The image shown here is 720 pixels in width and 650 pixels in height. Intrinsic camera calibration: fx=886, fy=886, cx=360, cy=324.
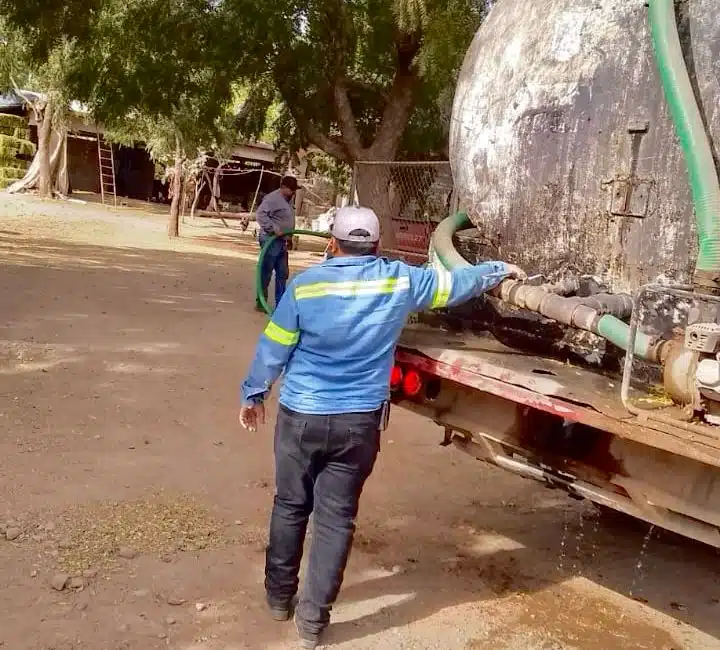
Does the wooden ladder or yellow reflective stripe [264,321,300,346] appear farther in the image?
the wooden ladder

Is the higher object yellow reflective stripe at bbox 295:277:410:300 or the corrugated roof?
the corrugated roof

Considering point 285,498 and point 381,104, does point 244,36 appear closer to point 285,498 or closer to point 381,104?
point 381,104

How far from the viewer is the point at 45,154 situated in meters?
26.9

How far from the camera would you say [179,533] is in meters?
3.92

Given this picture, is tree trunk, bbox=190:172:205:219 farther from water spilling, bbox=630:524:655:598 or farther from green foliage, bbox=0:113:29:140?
water spilling, bbox=630:524:655:598

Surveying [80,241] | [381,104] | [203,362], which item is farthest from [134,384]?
[80,241]

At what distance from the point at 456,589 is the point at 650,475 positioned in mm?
1151

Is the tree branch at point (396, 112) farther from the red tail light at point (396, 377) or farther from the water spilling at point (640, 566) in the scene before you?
the red tail light at point (396, 377)

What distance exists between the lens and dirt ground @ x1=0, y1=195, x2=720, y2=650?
10.8 ft

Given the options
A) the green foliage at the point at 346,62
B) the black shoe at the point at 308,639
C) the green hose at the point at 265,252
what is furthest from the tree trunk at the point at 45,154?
the black shoe at the point at 308,639

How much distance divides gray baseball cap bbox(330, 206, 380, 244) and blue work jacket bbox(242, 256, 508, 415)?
73mm

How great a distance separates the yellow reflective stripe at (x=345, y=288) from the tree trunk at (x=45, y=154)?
25103 mm

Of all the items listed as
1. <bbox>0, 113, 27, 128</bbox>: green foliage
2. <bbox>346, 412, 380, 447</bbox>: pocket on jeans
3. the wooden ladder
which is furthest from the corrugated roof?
<bbox>346, 412, 380, 447</bbox>: pocket on jeans

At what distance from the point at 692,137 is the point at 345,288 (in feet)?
4.08
